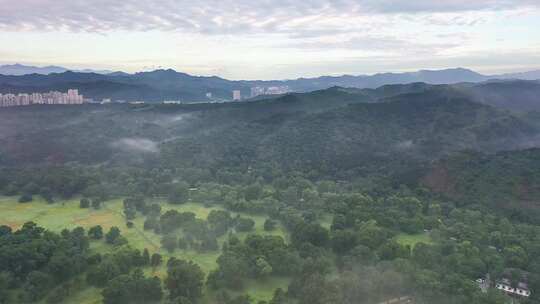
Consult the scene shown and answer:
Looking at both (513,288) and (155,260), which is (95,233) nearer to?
(155,260)

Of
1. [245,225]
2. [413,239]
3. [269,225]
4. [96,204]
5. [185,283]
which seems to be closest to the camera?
[185,283]

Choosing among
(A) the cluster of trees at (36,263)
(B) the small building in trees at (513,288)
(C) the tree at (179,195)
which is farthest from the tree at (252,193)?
(B) the small building in trees at (513,288)

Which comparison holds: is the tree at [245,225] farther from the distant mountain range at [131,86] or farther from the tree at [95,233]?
the distant mountain range at [131,86]

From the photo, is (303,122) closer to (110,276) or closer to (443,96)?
(443,96)

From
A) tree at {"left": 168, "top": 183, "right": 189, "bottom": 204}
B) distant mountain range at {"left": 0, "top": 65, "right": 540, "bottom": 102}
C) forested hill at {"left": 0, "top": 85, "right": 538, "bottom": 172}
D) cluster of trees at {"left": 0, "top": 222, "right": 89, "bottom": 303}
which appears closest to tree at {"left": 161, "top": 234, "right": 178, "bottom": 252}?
cluster of trees at {"left": 0, "top": 222, "right": 89, "bottom": 303}

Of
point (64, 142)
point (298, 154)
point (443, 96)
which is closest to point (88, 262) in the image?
point (298, 154)

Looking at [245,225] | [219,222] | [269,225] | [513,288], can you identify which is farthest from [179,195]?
[513,288]
